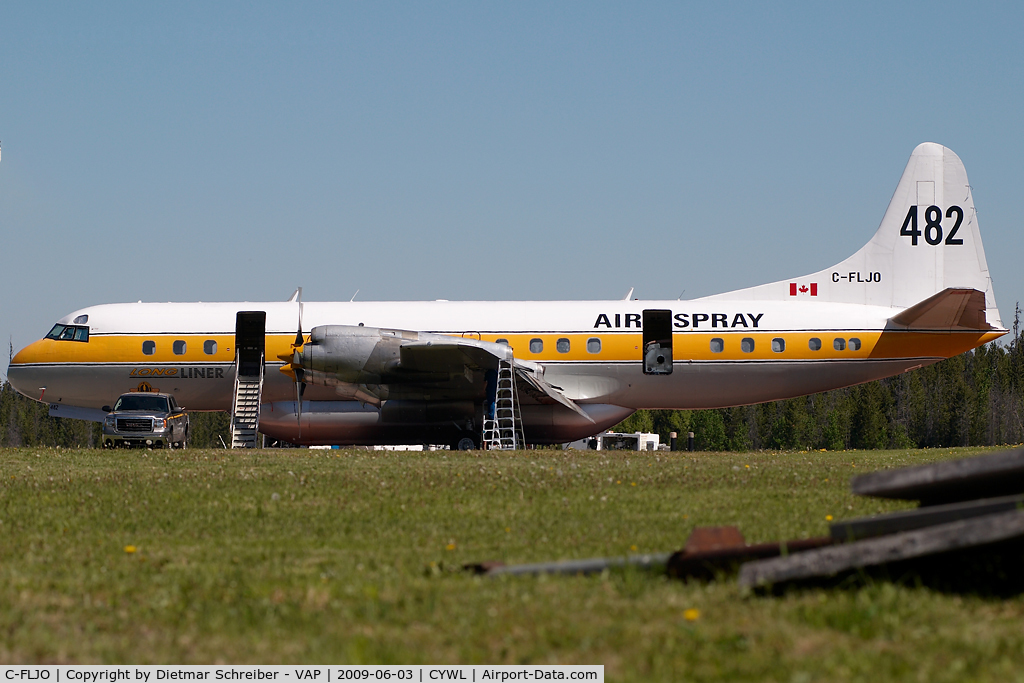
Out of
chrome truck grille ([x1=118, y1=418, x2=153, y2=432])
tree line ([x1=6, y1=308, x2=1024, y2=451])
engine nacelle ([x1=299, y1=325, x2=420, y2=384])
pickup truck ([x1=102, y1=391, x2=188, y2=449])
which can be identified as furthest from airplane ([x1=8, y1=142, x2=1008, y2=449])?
tree line ([x1=6, y1=308, x2=1024, y2=451])

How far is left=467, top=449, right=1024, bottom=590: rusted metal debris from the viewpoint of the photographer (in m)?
5.01

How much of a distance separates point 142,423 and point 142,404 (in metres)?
0.96

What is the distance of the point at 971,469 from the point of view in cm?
557

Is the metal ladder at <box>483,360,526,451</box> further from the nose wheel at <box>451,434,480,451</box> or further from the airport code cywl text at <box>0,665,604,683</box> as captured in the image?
the airport code cywl text at <box>0,665,604,683</box>

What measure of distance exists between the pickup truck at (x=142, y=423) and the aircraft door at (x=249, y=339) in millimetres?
2352

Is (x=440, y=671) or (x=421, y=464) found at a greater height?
(x=421, y=464)

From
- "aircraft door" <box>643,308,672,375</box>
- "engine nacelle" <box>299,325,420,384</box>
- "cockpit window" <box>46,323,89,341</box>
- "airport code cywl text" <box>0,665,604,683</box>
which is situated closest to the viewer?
"airport code cywl text" <box>0,665,604,683</box>

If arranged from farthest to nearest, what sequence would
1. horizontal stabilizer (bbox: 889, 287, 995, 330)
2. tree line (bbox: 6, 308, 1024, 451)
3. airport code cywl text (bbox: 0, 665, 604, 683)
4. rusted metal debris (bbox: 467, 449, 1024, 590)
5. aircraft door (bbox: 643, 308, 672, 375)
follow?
tree line (bbox: 6, 308, 1024, 451)
aircraft door (bbox: 643, 308, 672, 375)
horizontal stabilizer (bbox: 889, 287, 995, 330)
rusted metal debris (bbox: 467, 449, 1024, 590)
airport code cywl text (bbox: 0, 665, 604, 683)

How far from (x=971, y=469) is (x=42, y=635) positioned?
5.10 meters

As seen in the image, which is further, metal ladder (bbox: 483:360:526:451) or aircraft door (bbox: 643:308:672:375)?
aircraft door (bbox: 643:308:672:375)

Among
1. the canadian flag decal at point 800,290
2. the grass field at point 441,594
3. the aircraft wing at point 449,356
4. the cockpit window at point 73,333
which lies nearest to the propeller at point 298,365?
the aircraft wing at point 449,356

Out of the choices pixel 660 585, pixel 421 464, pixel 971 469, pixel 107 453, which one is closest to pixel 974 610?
pixel 971 469

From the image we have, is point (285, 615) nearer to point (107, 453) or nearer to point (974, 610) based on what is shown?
point (974, 610)

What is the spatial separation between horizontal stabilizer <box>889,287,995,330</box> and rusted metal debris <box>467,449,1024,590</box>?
71.1ft
